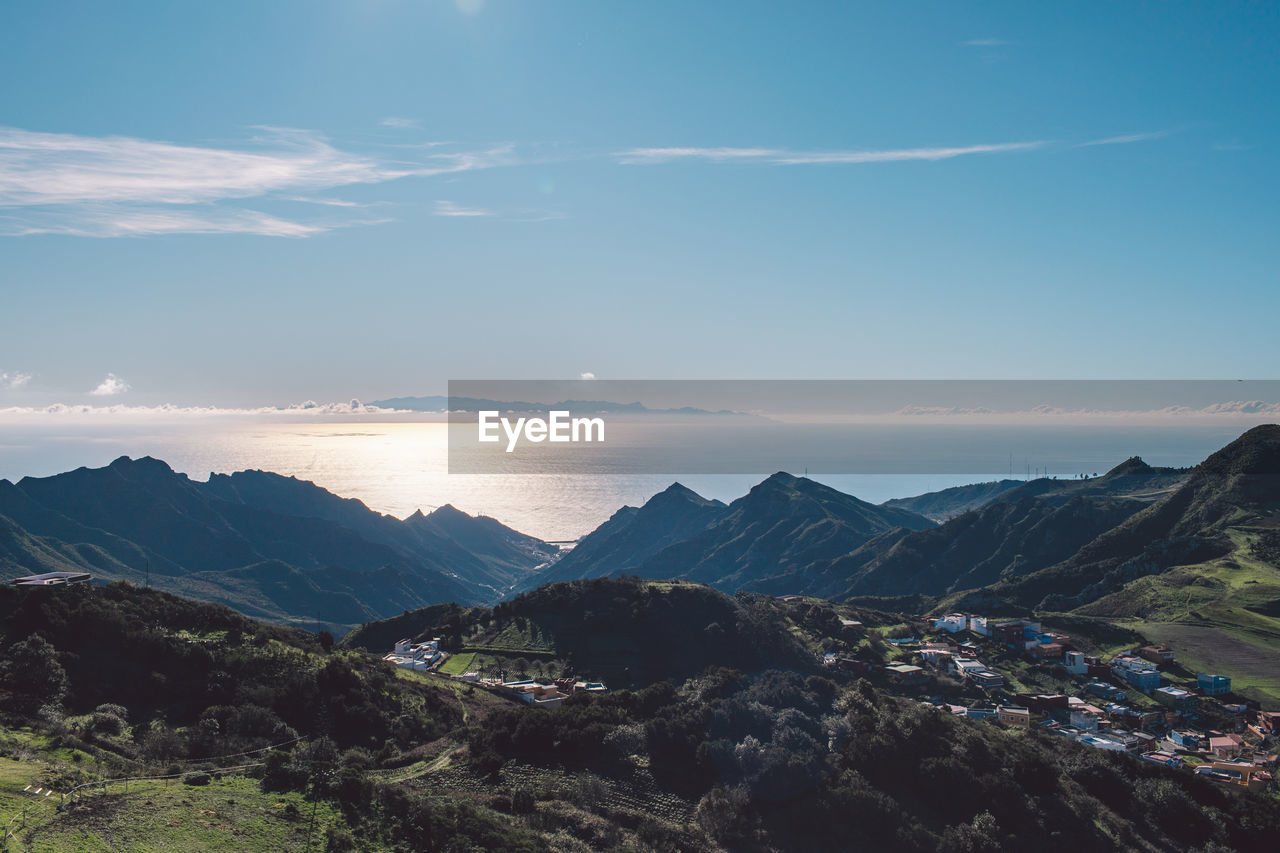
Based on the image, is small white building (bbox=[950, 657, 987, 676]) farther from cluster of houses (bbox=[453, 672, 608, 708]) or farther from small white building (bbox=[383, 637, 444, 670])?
small white building (bbox=[383, 637, 444, 670])

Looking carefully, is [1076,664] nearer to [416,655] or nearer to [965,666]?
[965,666]

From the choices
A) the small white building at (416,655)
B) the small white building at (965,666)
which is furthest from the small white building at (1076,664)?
the small white building at (416,655)

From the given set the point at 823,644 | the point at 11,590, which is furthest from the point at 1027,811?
the point at 11,590

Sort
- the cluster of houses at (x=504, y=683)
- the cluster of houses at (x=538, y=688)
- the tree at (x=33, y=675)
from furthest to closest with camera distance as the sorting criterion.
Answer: the cluster of houses at (x=504, y=683) → the cluster of houses at (x=538, y=688) → the tree at (x=33, y=675)

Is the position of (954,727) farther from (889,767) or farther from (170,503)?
(170,503)

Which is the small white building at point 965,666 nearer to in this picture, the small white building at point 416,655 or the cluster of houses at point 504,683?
the cluster of houses at point 504,683

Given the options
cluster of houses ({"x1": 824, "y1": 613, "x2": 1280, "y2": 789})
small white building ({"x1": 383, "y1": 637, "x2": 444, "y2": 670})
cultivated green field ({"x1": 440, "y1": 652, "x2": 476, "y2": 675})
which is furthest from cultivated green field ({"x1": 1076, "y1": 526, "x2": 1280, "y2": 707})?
small white building ({"x1": 383, "y1": 637, "x2": 444, "y2": 670})
